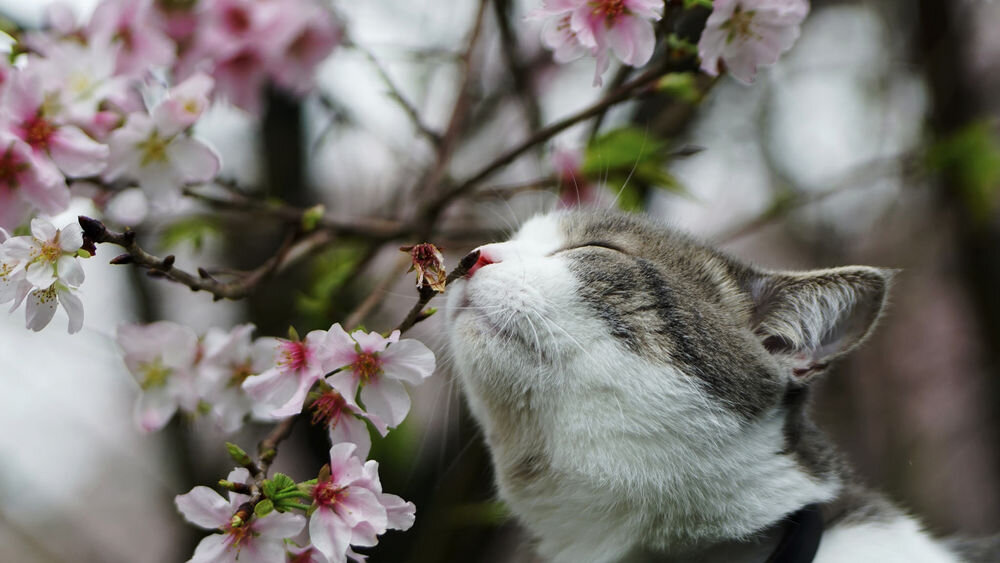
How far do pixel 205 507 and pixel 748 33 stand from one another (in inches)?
43.5

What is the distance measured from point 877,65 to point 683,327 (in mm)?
2576

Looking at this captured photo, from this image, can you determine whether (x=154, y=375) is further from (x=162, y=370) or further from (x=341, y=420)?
(x=341, y=420)

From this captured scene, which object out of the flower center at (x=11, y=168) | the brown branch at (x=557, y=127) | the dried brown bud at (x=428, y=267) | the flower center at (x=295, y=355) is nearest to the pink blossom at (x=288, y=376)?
the flower center at (x=295, y=355)

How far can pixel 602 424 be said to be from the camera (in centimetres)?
138

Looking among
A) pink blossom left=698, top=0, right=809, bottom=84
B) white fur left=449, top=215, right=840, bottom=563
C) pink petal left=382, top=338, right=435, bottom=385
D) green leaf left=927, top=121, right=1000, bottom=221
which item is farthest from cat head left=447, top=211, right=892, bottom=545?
Result: green leaf left=927, top=121, right=1000, bottom=221

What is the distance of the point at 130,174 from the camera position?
1326 mm

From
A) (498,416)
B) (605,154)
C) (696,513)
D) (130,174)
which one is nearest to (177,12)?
(130,174)

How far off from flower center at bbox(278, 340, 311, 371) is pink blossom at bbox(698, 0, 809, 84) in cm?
80

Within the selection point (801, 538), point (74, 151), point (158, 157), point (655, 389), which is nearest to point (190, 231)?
point (158, 157)

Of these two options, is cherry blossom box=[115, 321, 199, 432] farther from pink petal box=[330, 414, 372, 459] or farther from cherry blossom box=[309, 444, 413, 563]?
cherry blossom box=[309, 444, 413, 563]

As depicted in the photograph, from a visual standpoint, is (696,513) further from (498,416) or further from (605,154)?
(605,154)

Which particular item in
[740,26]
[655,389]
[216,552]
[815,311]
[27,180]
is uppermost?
[740,26]

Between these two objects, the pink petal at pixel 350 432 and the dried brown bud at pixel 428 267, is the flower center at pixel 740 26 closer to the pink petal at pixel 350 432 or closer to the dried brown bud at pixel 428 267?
the dried brown bud at pixel 428 267

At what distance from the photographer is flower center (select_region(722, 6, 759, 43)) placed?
1303 millimetres
